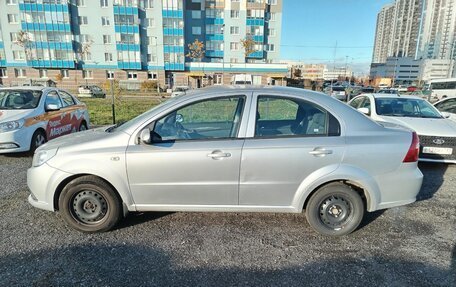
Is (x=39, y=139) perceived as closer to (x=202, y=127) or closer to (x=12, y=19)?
(x=202, y=127)

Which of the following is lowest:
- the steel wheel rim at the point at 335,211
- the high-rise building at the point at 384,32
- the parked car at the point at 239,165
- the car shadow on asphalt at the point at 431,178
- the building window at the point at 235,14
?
the car shadow on asphalt at the point at 431,178

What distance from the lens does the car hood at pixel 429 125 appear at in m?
5.35

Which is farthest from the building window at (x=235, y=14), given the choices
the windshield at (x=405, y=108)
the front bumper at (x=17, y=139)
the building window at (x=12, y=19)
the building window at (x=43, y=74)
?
the front bumper at (x=17, y=139)

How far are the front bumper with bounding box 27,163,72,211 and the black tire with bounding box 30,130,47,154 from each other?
136 inches

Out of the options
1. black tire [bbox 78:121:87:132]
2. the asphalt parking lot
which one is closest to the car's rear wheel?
black tire [bbox 78:121:87:132]

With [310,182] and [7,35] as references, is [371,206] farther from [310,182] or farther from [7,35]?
[7,35]

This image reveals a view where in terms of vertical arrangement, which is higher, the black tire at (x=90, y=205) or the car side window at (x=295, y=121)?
the car side window at (x=295, y=121)

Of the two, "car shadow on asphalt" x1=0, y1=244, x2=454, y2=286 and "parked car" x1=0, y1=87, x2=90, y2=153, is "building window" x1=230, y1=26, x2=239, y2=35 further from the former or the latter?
"car shadow on asphalt" x1=0, y1=244, x2=454, y2=286

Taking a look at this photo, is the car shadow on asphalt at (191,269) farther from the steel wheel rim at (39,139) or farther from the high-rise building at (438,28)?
the high-rise building at (438,28)

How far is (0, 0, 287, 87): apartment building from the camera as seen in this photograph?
43.2 metres

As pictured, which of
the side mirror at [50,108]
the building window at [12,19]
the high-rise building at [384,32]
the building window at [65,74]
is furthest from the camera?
the high-rise building at [384,32]

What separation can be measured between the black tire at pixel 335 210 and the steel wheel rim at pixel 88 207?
2.32m

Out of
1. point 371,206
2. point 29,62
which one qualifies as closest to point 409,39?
point 29,62

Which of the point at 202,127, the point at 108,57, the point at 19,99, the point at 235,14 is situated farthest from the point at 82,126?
the point at 235,14
